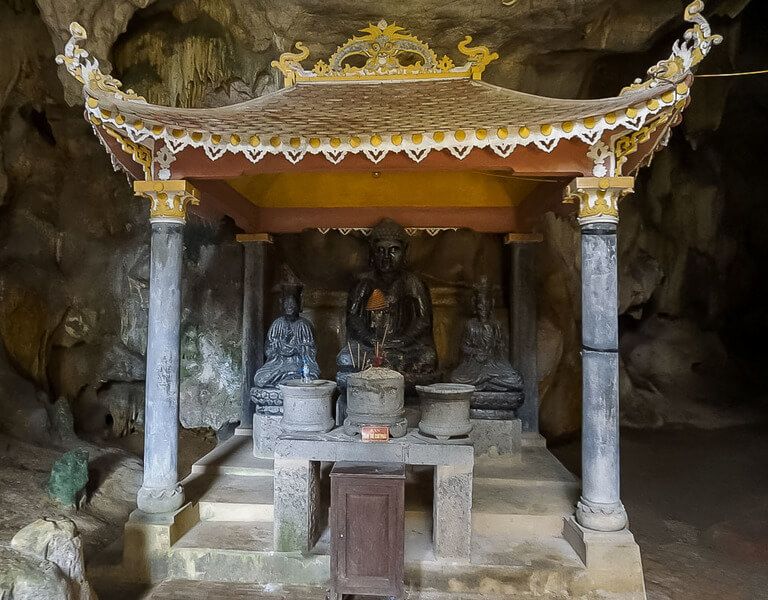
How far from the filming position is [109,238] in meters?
9.86

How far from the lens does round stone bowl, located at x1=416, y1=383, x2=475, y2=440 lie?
4773mm

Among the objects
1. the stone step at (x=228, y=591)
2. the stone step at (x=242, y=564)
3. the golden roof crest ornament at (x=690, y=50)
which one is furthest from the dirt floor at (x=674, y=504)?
the golden roof crest ornament at (x=690, y=50)

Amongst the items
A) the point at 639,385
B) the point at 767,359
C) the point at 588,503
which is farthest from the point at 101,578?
the point at 767,359

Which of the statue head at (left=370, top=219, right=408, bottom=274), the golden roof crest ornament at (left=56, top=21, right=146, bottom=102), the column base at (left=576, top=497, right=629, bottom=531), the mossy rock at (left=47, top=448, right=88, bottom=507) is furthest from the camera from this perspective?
the statue head at (left=370, top=219, right=408, bottom=274)

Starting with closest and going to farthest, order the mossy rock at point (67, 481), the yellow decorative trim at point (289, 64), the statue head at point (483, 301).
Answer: the yellow decorative trim at point (289, 64)
the mossy rock at point (67, 481)
the statue head at point (483, 301)

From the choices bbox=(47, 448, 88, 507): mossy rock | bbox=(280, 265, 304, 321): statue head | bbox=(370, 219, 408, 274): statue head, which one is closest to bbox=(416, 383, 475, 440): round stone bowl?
bbox=(280, 265, 304, 321): statue head

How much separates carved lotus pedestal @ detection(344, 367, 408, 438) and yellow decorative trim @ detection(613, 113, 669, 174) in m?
2.89

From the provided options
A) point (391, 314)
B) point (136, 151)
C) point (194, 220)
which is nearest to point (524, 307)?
point (391, 314)

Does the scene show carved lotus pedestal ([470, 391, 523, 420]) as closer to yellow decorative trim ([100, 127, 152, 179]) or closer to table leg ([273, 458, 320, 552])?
table leg ([273, 458, 320, 552])

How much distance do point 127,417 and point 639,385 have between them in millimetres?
11356

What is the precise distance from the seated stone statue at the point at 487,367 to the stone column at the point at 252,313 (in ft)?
9.59

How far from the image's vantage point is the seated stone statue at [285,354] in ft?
21.5

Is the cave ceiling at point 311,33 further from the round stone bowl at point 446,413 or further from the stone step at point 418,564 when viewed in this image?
the stone step at point 418,564

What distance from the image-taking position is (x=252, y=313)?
306 inches
